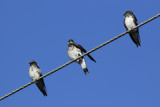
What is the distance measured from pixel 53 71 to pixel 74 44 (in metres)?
4.68

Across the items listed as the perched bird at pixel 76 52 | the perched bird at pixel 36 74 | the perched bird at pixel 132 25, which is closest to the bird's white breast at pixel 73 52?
the perched bird at pixel 76 52

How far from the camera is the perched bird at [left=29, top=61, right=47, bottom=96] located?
11712 millimetres

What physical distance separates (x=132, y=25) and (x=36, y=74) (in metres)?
2.70

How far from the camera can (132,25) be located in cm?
1193

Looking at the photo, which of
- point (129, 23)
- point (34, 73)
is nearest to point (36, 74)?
point (34, 73)

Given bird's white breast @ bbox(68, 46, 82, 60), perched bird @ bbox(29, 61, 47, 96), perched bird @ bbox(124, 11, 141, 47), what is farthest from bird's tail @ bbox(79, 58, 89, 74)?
perched bird @ bbox(124, 11, 141, 47)

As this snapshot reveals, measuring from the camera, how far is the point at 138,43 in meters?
11.8

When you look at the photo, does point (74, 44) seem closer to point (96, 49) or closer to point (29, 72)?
point (29, 72)

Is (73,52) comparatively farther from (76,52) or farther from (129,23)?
(129,23)

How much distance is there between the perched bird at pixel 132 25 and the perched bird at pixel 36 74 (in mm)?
2483

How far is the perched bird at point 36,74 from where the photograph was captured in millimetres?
11712

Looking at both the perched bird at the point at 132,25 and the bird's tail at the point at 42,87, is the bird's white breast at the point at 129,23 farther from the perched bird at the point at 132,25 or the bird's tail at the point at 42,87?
the bird's tail at the point at 42,87

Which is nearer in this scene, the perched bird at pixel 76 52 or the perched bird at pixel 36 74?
the perched bird at pixel 36 74

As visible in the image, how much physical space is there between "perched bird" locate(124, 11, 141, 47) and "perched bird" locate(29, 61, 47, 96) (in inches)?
97.7
